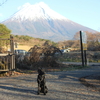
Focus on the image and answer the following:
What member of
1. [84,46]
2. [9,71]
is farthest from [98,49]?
[9,71]

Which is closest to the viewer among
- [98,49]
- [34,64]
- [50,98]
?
[50,98]

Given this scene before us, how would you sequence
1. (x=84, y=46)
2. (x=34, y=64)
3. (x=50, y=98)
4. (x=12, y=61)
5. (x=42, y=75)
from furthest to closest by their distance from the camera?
(x=84, y=46)
(x=34, y=64)
(x=12, y=61)
(x=42, y=75)
(x=50, y=98)

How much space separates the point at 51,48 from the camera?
79.4ft

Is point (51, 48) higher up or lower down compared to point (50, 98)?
higher up

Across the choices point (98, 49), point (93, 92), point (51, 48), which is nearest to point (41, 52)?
point (51, 48)

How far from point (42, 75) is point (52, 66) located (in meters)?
14.2

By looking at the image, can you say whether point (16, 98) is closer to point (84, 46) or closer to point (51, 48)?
point (51, 48)

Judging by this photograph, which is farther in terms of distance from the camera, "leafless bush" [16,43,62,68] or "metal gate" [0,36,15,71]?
"leafless bush" [16,43,62,68]

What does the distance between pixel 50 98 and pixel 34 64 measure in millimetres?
14638

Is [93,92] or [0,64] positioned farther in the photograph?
[0,64]

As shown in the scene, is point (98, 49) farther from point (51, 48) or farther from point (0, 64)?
point (0, 64)

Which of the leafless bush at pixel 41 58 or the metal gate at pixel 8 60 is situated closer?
the metal gate at pixel 8 60

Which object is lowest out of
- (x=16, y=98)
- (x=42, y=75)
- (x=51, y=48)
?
(x=16, y=98)

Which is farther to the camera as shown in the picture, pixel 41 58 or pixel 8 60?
pixel 41 58
